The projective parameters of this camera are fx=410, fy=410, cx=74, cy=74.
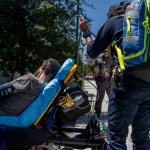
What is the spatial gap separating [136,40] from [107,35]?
33 centimetres

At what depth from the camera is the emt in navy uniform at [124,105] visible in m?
→ 3.55

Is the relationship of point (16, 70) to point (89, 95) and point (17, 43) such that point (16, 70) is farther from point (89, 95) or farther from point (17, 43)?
point (89, 95)

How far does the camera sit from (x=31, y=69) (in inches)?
406

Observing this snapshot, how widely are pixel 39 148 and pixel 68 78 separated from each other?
2.56 feet

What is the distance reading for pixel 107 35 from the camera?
12.0 ft

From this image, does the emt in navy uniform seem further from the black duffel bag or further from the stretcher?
the black duffel bag

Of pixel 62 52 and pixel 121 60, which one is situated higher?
pixel 121 60

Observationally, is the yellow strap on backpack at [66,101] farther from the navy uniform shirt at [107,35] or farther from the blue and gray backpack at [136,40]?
the blue and gray backpack at [136,40]

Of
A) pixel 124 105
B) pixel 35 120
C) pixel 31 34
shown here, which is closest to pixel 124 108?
pixel 124 105

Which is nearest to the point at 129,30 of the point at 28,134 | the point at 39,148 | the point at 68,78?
the point at 68,78

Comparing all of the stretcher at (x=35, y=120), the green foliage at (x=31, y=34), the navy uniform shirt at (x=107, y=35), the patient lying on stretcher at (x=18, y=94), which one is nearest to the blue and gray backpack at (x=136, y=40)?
the navy uniform shirt at (x=107, y=35)

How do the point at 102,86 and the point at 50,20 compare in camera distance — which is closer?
the point at 102,86

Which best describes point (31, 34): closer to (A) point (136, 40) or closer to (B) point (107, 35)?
(B) point (107, 35)

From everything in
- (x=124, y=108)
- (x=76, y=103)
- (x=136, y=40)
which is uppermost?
(x=136, y=40)
